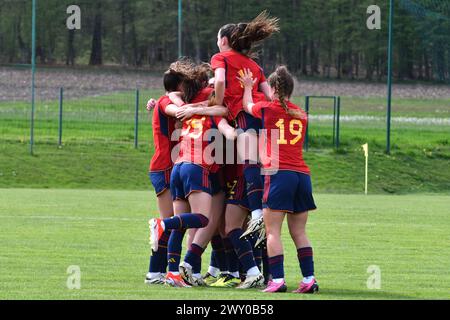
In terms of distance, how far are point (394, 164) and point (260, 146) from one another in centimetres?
1944

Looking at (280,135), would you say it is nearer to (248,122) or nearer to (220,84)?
(248,122)

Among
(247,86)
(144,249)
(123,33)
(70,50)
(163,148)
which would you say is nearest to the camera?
(247,86)

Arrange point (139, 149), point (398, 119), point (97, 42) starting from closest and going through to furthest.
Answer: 1. point (139, 149)
2. point (398, 119)
3. point (97, 42)

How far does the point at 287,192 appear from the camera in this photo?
9.51m

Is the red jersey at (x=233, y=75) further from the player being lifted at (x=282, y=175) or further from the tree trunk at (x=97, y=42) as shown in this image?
the tree trunk at (x=97, y=42)

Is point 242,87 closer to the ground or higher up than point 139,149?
higher up

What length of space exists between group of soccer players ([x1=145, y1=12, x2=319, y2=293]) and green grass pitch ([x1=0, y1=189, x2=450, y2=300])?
0.40m

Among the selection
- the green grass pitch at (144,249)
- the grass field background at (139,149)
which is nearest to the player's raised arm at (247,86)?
the green grass pitch at (144,249)

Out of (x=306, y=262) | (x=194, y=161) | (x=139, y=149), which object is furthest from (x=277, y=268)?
(x=139, y=149)

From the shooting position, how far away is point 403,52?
3616 centimetres

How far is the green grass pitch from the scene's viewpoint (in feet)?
31.3

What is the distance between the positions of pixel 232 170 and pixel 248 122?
51cm

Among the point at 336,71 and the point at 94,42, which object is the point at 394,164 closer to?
the point at 336,71

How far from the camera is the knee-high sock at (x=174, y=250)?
995 cm
